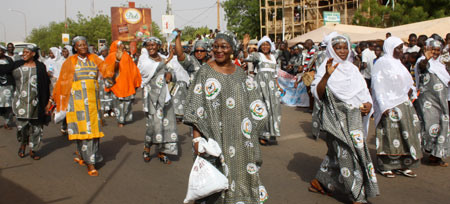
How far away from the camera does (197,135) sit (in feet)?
10.7

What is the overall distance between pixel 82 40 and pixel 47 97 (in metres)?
1.68

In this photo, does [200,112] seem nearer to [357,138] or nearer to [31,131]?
[357,138]

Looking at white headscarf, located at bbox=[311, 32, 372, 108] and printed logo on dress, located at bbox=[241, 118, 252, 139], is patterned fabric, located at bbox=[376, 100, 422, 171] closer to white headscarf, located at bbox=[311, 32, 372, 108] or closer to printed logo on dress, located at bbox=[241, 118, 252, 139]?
white headscarf, located at bbox=[311, 32, 372, 108]

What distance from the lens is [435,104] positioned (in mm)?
6043

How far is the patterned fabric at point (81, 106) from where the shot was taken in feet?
18.7

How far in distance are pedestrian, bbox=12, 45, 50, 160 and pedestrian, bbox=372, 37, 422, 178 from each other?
5364mm

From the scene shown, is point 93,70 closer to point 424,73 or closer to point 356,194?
point 356,194

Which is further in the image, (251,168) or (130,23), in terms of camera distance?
(130,23)

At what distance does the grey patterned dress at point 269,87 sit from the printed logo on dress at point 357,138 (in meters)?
3.15

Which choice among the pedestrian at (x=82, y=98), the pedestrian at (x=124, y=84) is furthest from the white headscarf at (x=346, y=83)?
the pedestrian at (x=124, y=84)

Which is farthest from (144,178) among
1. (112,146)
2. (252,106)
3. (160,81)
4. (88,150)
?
(252,106)

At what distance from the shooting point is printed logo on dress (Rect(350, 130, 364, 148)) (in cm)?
421

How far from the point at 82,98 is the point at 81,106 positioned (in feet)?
0.38

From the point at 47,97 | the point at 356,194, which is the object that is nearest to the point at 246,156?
the point at 356,194
